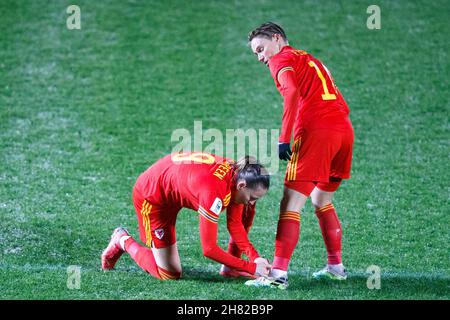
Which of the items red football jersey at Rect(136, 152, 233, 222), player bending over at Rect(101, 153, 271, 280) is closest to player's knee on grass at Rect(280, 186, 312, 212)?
player bending over at Rect(101, 153, 271, 280)

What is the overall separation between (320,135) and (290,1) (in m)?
7.14

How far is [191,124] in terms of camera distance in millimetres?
9766

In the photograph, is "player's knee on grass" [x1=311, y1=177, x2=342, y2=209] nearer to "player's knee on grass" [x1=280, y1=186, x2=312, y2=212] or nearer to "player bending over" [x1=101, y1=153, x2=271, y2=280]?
"player's knee on grass" [x1=280, y1=186, x2=312, y2=212]

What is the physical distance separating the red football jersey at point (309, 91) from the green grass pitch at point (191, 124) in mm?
1131

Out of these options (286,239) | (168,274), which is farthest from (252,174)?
(168,274)

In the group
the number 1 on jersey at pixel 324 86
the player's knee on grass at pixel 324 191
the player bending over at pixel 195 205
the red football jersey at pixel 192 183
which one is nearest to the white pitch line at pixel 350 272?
the player bending over at pixel 195 205

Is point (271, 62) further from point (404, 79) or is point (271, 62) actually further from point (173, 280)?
point (404, 79)

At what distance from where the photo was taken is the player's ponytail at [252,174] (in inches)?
214

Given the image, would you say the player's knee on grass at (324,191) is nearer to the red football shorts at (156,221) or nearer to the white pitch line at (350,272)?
the white pitch line at (350,272)

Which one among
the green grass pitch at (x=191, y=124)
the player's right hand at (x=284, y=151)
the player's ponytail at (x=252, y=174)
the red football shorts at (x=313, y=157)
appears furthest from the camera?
the green grass pitch at (x=191, y=124)

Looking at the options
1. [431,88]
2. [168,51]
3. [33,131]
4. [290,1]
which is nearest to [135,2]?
[168,51]

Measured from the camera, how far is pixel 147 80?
10.7 meters

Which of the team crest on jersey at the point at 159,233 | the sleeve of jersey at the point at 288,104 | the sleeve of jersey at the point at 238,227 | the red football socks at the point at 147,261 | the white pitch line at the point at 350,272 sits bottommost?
the white pitch line at the point at 350,272
